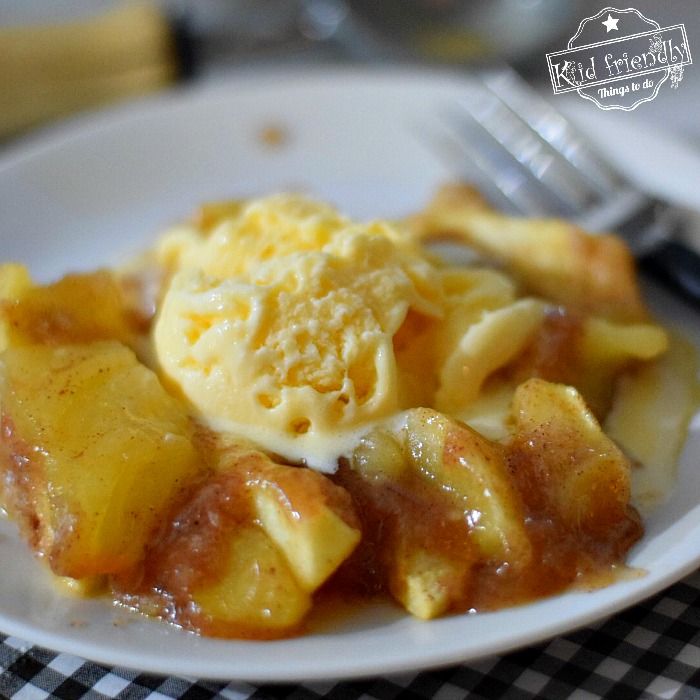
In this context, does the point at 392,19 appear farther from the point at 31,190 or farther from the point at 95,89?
the point at 31,190

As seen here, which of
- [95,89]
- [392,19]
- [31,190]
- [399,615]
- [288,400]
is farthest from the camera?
[392,19]

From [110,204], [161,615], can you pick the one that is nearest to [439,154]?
[110,204]

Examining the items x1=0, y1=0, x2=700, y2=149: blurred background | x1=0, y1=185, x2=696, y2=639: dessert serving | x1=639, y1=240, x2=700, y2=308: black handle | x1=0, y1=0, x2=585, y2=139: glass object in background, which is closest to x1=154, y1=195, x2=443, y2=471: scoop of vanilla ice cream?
x1=0, y1=185, x2=696, y2=639: dessert serving

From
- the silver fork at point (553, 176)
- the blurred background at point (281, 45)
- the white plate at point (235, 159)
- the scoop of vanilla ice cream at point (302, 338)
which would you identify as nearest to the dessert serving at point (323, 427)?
the scoop of vanilla ice cream at point (302, 338)

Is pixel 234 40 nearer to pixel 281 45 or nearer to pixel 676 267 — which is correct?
pixel 281 45

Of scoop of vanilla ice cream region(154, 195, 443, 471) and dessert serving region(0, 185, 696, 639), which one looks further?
scoop of vanilla ice cream region(154, 195, 443, 471)

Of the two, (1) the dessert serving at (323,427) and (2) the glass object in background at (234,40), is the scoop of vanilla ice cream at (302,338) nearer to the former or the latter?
(1) the dessert serving at (323,427)

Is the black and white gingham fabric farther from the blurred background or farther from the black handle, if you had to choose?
the blurred background
